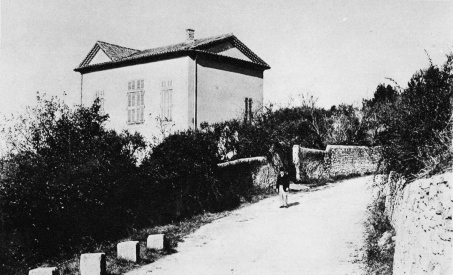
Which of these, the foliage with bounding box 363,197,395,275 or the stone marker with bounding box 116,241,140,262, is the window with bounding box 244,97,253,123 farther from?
the stone marker with bounding box 116,241,140,262

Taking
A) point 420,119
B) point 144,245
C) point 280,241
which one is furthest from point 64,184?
point 420,119

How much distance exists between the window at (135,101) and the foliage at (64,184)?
25.7 ft

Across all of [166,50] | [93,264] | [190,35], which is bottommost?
[93,264]

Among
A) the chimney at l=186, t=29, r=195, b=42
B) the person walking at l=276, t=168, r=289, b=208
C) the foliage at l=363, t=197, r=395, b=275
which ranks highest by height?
the chimney at l=186, t=29, r=195, b=42

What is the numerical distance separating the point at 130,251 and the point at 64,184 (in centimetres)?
332

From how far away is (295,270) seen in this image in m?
9.38

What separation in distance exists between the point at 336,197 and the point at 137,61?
14073mm

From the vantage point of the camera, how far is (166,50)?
81.3 feet

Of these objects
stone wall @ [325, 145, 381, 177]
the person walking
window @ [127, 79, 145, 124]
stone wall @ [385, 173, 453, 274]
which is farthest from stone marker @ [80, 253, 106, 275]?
window @ [127, 79, 145, 124]

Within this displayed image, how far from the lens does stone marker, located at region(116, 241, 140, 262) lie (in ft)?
35.1

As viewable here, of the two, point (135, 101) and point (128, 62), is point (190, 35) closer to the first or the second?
point (128, 62)

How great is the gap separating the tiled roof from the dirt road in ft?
34.5

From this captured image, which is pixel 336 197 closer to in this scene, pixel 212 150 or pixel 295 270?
pixel 212 150

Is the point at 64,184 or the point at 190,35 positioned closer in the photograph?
the point at 64,184
